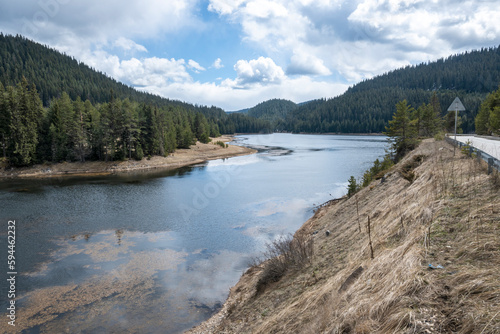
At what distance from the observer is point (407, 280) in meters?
4.96

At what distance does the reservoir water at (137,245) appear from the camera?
37.7ft

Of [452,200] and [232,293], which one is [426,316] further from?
[232,293]

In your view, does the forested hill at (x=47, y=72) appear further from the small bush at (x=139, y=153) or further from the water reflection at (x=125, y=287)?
the water reflection at (x=125, y=287)

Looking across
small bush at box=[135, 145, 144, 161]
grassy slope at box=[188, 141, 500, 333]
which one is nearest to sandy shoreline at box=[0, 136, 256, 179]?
small bush at box=[135, 145, 144, 161]

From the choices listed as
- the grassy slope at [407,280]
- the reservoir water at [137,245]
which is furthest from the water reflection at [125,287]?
the grassy slope at [407,280]

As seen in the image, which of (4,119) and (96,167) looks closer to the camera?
(4,119)

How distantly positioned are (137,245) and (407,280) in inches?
662

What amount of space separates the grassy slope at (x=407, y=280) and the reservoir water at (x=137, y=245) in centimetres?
314

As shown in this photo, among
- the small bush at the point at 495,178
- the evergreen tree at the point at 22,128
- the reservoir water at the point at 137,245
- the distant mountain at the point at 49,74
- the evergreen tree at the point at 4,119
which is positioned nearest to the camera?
the small bush at the point at 495,178

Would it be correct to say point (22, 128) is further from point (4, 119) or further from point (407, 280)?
point (407, 280)

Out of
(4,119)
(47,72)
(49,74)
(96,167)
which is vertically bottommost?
(96,167)

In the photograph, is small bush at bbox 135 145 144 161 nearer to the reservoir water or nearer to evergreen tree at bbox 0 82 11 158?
the reservoir water

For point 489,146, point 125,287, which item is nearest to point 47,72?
point 125,287

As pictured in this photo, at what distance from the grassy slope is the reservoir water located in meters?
3.14
